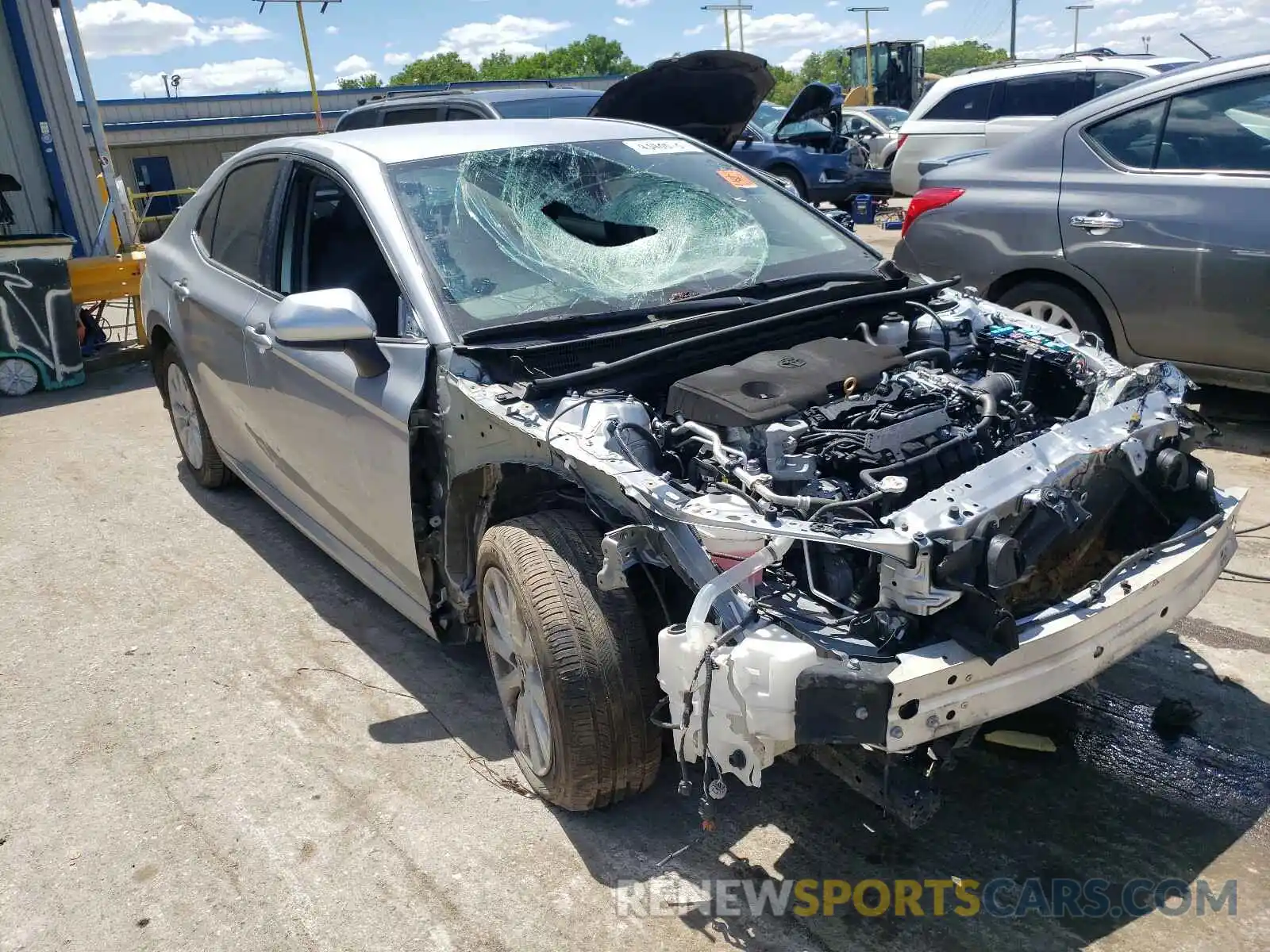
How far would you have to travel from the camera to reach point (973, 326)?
11.7ft

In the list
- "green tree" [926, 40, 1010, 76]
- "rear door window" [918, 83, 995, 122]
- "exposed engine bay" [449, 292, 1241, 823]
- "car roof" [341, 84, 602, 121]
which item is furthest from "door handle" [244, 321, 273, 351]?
"green tree" [926, 40, 1010, 76]

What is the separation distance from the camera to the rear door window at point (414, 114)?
905 centimetres

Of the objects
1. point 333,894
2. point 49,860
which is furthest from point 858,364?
point 49,860

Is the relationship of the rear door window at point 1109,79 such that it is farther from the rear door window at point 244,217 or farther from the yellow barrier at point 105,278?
the yellow barrier at point 105,278

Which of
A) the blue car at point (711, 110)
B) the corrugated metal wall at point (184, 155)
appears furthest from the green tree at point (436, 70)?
the blue car at point (711, 110)

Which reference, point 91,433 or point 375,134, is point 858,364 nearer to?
point 375,134

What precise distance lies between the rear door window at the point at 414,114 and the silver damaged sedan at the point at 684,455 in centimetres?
505

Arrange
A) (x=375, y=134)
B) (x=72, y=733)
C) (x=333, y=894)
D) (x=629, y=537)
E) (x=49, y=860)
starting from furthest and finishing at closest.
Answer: (x=375, y=134) < (x=72, y=733) < (x=49, y=860) < (x=333, y=894) < (x=629, y=537)

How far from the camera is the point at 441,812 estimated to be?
294cm

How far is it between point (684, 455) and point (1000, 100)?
404 inches

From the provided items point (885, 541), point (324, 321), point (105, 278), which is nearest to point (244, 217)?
point (324, 321)

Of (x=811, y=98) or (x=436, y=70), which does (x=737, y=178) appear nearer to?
(x=811, y=98)

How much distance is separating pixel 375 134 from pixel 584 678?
243 centimetres

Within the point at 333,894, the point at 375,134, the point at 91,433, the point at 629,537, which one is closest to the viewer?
the point at 629,537
